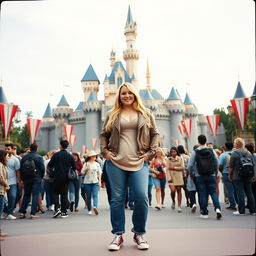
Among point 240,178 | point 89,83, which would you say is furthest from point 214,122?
point 89,83

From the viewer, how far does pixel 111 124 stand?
3.26 metres

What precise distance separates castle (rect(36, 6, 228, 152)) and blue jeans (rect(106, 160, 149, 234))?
43.4 meters

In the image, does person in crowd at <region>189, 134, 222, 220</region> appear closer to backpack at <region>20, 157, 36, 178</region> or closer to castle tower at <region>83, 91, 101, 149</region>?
backpack at <region>20, 157, 36, 178</region>

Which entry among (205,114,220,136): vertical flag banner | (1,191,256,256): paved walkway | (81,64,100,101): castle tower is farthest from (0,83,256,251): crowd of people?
(81,64,100,101): castle tower

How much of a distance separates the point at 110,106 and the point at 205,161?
43266 millimetres

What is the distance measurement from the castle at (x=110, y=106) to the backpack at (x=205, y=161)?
4114 cm

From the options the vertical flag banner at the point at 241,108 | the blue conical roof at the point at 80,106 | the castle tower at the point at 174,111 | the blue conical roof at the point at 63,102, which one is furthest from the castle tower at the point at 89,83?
the vertical flag banner at the point at 241,108

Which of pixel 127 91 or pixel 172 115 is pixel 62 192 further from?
pixel 172 115

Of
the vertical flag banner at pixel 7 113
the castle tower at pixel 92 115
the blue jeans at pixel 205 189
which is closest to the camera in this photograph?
the blue jeans at pixel 205 189

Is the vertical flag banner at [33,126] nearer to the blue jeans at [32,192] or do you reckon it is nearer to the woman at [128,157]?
the blue jeans at [32,192]

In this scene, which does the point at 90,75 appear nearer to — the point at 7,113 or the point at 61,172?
the point at 7,113

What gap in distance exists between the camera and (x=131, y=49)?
54.0 m

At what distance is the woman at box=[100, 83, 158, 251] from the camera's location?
10.3 feet

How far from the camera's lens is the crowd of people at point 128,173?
3158 millimetres
